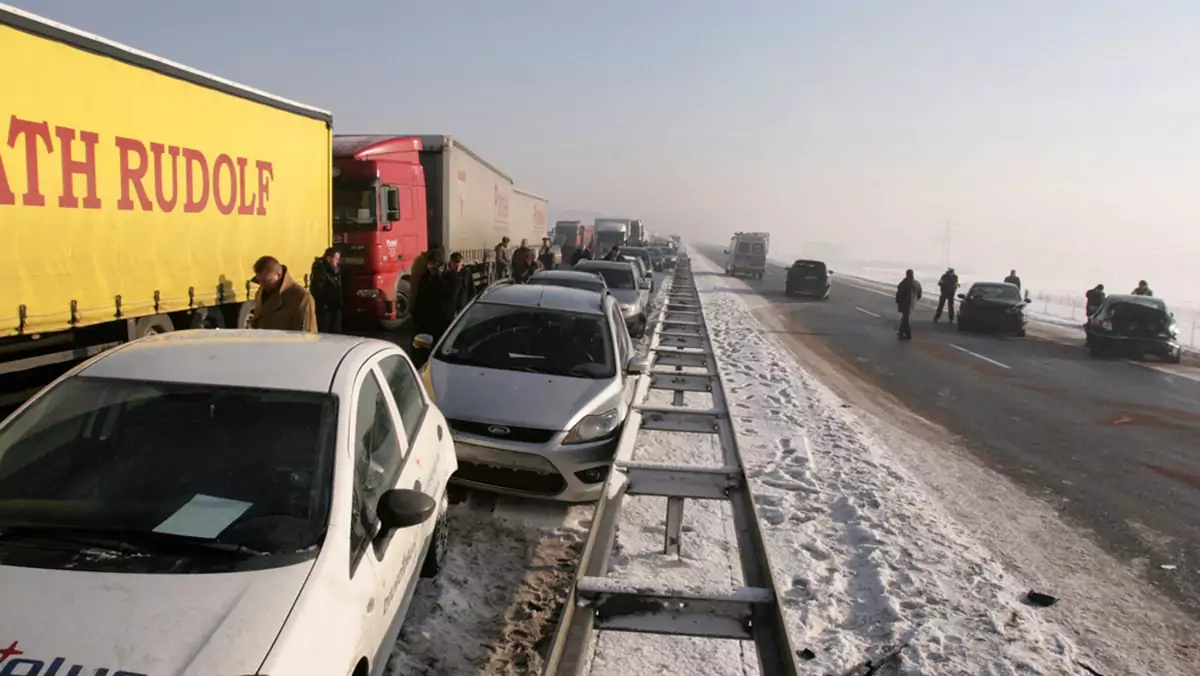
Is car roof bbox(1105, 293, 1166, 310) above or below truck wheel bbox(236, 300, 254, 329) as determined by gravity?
above

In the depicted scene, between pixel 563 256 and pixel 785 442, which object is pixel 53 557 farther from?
pixel 563 256

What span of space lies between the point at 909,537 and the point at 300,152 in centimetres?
931

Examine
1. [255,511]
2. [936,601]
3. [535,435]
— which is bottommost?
[936,601]

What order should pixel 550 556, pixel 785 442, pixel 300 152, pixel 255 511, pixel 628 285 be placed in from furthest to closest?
pixel 628 285, pixel 300 152, pixel 785 442, pixel 550 556, pixel 255 511

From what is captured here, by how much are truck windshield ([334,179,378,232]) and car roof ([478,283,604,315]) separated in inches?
273

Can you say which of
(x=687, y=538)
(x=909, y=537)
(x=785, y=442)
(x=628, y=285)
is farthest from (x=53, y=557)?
(x=628, y=285)

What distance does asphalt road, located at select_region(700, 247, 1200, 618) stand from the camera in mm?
6875

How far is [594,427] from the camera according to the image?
6.23m

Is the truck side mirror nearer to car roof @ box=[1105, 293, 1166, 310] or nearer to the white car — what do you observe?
the white car

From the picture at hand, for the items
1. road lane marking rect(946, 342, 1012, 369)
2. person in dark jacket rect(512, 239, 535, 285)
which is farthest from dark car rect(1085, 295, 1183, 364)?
person in dark jacket rect(512, 239, 535, 285)

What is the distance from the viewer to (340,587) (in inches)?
111

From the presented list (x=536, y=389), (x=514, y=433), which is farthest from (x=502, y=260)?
(x=514, y=433)

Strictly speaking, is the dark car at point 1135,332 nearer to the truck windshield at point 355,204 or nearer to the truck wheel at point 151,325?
the truck windshield at point 355,204

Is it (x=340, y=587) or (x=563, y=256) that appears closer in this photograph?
(x=340, y=587)
